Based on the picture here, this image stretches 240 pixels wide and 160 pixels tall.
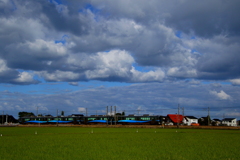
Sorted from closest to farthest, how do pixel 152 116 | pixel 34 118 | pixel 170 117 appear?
pixel 152 116 < pixel 170 117 < pixel 34 118

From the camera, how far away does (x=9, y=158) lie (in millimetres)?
21375

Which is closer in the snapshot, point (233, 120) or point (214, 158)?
point (214, 158)

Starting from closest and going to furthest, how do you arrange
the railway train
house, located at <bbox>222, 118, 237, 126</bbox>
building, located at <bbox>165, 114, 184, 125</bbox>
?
the railway train, building, located at <bbox>165, 114, 184, 125</bbox>, house, located at <bbox>222, 118, 237, 126</bbox>

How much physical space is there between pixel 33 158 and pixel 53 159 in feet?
6.28

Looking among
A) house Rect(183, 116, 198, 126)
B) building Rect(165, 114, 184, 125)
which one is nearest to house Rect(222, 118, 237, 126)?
house Rect(183, 116, 198, 126)

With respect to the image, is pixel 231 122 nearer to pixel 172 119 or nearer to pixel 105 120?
pixel 172 119

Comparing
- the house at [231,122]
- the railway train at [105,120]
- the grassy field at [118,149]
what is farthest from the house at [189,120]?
the grassy field at [118,149]

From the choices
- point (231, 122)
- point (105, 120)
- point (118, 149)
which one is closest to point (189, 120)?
point (231, 122)

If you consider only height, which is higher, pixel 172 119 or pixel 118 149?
pixel 118 149

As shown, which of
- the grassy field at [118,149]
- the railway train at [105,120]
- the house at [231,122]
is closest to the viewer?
the grassy field at [118,149]

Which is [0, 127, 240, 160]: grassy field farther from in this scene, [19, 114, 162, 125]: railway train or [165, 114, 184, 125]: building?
[165, 114, 184, 125]: building

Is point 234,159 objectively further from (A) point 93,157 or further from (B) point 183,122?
(B) point 183,122

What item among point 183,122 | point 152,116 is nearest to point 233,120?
point 183,122

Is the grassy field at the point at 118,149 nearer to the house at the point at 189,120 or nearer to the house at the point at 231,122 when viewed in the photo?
the house at the point at 189,120
